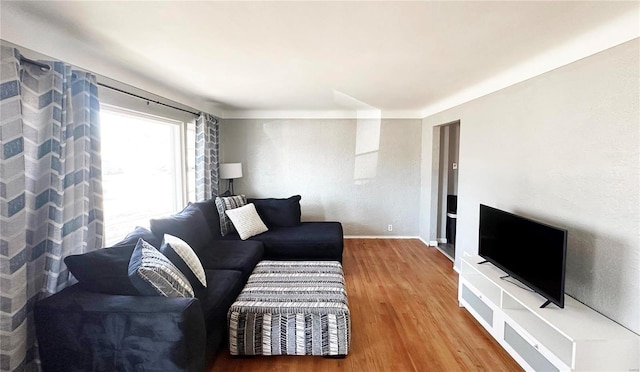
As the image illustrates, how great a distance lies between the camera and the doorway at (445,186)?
4812mm

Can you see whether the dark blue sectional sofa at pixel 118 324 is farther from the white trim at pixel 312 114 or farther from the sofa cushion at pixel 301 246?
the white trim at pixel 312 114

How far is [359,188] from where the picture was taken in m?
5.27

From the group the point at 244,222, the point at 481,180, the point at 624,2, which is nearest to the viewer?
the point at 624,2

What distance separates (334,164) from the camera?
206 inches

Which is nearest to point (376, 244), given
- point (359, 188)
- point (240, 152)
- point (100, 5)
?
point (359, 188)

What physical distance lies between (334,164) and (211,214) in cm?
232

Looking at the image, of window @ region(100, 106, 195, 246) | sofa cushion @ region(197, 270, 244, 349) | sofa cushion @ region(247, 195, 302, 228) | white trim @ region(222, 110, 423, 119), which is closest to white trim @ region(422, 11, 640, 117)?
white trim @ region(222, 110, 423, 119)

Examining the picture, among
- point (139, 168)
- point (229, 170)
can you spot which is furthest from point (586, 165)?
point (229, 170)

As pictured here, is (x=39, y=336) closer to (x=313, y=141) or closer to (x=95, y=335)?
(x=95, y=335)

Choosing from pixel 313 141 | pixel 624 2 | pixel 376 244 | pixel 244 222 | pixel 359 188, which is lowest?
pixel 376 244

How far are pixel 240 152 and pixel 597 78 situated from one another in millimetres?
Answer: 4620

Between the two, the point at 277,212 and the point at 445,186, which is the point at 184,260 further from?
the point at 445,186

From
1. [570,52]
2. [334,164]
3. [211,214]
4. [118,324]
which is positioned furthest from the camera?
[334,164]

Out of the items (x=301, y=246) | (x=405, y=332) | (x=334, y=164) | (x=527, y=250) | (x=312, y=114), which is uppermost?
(x=312, y=114)
